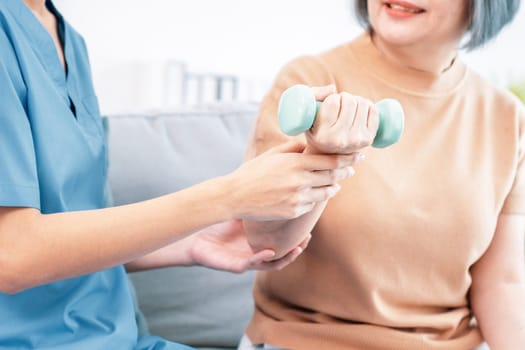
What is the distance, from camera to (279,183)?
810mm

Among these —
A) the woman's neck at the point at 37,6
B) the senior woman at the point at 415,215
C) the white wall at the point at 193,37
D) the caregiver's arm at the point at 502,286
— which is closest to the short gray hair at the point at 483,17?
the senior woman at the point at 415,215

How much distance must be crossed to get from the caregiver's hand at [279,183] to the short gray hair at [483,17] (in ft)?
1.59

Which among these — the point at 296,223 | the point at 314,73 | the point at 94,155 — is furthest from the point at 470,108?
the point at 94,155

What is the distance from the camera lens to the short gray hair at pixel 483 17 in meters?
1.18

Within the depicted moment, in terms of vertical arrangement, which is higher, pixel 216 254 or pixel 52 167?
pixel 52 167

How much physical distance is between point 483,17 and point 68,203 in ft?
2.42

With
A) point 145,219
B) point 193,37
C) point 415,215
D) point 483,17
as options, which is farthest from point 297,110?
point 193,37

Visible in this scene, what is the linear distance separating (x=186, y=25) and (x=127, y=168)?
62.5 inches

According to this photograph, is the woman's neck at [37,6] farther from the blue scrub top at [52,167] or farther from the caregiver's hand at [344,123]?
the caregiver's hand at [344,123]

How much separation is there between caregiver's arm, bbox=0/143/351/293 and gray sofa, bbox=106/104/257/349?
1.93ft

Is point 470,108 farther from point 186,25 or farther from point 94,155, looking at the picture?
point 186,25

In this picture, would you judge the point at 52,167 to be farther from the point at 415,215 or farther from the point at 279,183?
the point at 415,215

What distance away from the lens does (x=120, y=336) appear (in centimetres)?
100

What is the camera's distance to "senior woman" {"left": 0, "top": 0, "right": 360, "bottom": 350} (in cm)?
82
